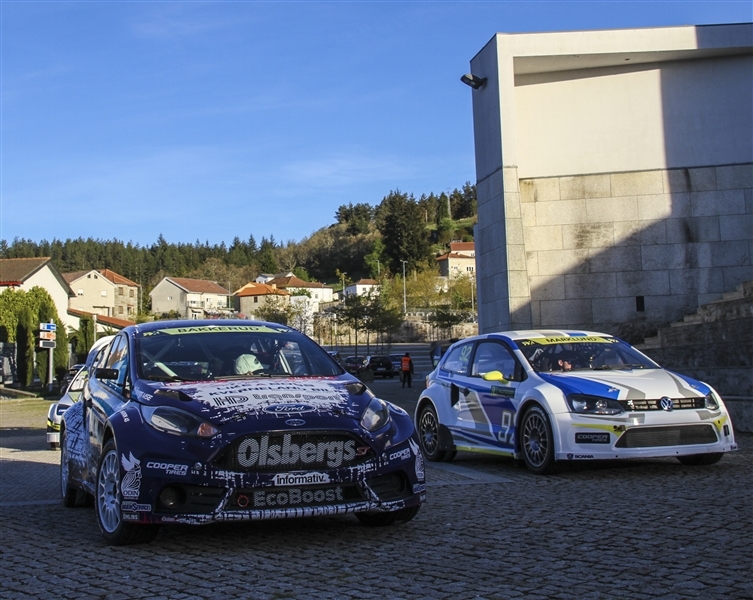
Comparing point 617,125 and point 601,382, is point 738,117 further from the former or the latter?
point 601,382

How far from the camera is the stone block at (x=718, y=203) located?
2327cm

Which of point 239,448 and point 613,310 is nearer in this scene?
point 239,448

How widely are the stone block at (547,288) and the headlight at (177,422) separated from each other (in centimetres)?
1810

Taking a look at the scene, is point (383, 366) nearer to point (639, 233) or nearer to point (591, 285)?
point (591, 285)

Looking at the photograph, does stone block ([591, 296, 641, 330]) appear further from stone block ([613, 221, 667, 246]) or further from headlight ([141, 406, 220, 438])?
headlight ([141, 406, 220, 438])

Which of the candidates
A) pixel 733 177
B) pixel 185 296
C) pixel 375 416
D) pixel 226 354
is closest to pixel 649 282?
pixel 733 177

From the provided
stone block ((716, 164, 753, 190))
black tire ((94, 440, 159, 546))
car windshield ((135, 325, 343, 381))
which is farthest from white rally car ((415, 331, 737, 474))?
stone block ((716, 164, 753, 190))

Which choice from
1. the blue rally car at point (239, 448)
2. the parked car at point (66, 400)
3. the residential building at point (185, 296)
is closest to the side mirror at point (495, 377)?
the blue rally car at point (239, 448)

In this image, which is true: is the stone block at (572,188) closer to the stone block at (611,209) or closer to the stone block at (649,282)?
the stone block at (611,209)

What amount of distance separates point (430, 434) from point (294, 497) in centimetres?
631

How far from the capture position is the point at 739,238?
23188 mm

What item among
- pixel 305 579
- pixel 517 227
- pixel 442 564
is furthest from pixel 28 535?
pixel 517 227

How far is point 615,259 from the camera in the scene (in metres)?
23.4

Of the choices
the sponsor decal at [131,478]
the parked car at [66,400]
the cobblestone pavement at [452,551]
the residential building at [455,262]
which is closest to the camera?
the cobblestone pavement at [452,551]
